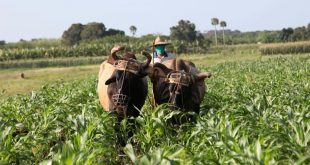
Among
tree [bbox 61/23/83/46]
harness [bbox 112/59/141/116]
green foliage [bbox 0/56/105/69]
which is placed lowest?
green foliage [bbox 0/56/105/69]

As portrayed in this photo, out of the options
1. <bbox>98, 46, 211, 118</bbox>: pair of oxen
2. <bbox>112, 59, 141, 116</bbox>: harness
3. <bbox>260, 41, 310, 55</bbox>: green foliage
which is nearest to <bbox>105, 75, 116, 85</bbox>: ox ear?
<bbox>98, 46, 211, 118</bbox>: pair of oxen

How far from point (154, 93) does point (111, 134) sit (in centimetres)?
157

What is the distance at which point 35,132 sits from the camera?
296 inches

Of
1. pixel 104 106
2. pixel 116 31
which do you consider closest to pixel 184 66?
pixel 104 106

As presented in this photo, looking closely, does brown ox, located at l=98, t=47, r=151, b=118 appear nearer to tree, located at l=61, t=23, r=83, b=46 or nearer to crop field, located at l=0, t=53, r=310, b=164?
crop field, located at l=0, t=53, r=310, b=164

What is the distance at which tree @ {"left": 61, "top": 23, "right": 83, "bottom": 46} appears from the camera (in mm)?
89312

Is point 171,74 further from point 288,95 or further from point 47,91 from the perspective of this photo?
point 47,91

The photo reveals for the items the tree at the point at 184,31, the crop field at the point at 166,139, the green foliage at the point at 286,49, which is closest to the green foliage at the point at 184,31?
the tree at the point at 184,31

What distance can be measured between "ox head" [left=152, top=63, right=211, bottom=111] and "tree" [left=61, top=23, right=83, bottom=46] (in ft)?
268

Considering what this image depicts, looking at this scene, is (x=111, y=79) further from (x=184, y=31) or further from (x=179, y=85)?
(x=184, y=31)

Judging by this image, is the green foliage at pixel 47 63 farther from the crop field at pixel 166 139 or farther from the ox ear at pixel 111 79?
the ox ear at pixel 111 79

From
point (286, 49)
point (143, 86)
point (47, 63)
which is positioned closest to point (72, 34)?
point (47, 63)

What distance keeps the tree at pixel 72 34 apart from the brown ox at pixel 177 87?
8171 cm

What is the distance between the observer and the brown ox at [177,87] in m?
7.80
